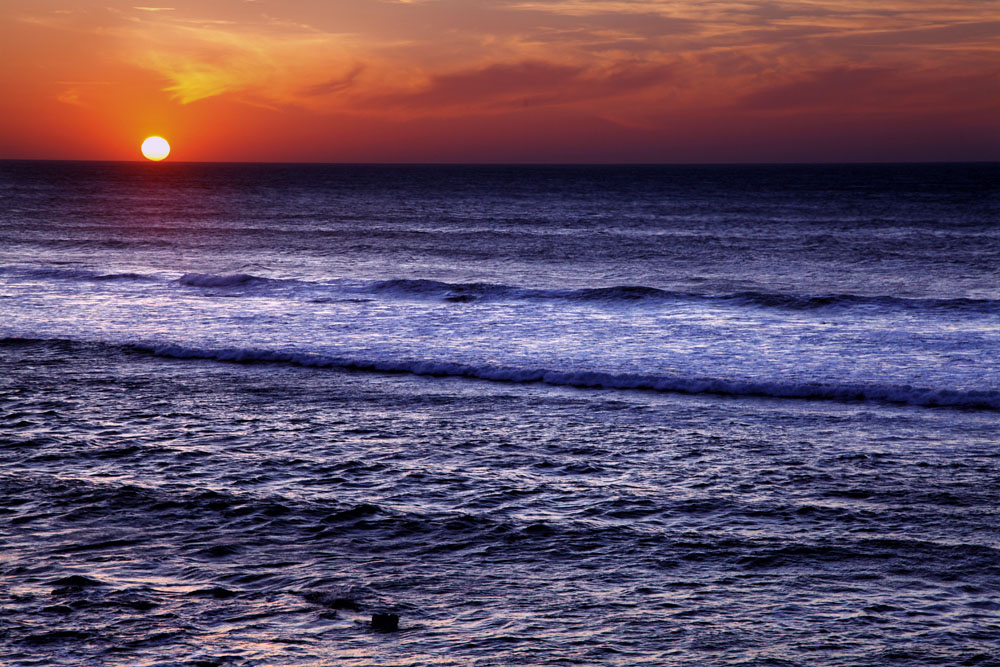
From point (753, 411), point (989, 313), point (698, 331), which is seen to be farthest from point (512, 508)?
point (989, 313)

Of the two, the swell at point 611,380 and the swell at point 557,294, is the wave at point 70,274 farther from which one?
the swell at point 611,380

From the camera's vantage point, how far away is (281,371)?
53.9ft

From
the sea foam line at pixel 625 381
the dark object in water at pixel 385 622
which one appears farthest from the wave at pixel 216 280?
the dark object in water at pixel 385 622

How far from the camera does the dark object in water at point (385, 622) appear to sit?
6.47m

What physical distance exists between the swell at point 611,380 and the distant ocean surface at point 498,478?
2.8 inches

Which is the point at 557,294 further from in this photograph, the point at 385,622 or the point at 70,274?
the point at 385,622

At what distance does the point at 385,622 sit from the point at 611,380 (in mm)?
9339

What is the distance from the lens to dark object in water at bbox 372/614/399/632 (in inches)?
255

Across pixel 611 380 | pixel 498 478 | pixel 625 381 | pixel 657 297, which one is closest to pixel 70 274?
pixel 657 297

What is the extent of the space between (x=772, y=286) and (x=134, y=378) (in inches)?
926

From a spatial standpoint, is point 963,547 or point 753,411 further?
point 753,411

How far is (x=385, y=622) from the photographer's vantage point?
6.51 meters

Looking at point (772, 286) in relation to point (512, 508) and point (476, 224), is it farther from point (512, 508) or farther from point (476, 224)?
point (476, 224)

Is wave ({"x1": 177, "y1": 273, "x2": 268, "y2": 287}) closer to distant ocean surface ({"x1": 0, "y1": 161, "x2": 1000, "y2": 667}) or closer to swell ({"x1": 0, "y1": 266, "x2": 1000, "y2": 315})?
swell ({"x1": 0, "y1": 266, "x2": 1000, "y2": 315})
